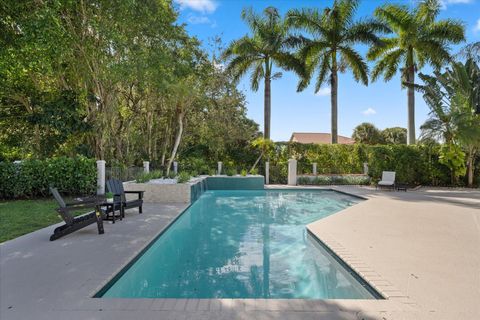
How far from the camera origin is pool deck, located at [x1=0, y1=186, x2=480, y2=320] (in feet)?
9.70

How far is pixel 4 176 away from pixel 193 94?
853cm

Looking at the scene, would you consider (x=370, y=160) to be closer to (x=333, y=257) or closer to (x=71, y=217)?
(x=333, y=257)

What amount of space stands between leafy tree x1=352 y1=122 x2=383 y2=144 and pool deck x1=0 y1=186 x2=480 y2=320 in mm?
31886

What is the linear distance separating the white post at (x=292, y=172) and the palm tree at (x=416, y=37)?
8.38 m

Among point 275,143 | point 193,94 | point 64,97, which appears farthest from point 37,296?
point 275,143

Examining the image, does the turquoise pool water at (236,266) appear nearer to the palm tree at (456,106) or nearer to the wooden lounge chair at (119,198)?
the wooden lounge chair at (119,198)

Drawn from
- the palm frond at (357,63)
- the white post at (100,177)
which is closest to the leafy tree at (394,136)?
the palm frond at (357,63)

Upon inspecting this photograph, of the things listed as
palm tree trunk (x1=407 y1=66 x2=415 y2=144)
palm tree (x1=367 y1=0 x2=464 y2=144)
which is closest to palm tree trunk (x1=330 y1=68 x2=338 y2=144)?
palm tree (x1=367 y1=0 x2=464 y2=144)

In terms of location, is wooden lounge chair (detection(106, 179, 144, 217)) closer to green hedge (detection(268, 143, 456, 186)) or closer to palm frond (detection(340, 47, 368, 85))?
green hedge (detection(268, 143, 456, 186))

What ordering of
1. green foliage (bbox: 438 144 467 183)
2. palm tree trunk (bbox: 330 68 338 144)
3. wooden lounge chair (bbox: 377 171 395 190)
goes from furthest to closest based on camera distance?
1. palm tree trunk (bbox: 330 68 338 144)
2. green foliage (bbox: 438 144 467 183)
3. wooden lounge chair (bbox: 377 171 395 190)

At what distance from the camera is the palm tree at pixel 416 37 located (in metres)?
19.9

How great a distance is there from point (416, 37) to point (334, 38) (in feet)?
17.6

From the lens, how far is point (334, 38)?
819 inches

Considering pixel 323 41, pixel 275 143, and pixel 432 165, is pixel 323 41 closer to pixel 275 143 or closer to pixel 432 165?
pixel 275 143
